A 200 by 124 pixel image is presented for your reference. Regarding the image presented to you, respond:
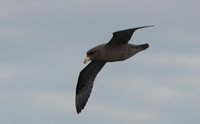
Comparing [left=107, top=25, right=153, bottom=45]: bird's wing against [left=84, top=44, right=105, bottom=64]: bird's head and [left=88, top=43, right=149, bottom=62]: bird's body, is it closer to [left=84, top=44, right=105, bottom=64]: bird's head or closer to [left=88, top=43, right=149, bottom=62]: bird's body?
[left=88, top=43, right=149, bottom=62]: bird's body

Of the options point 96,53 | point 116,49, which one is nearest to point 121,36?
point 116,49

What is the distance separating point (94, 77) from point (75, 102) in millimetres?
1587

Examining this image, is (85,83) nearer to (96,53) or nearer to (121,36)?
(96,53)

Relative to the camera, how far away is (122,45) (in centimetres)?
2014

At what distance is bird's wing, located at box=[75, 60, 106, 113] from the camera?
23.1 m

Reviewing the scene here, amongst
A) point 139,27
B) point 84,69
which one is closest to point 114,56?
point 139,27

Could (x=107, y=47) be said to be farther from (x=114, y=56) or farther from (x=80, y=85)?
(x=80, y=85)

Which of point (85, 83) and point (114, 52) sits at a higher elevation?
point (114, 52)

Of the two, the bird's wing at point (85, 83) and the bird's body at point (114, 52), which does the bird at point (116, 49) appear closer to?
the bird's body at point (114, 52)

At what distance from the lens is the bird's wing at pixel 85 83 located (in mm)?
23086

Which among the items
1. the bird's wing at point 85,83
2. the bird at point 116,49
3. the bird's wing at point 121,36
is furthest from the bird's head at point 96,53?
the bird's wing at point 85,83

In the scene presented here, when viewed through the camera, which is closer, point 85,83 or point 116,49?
point 116,49

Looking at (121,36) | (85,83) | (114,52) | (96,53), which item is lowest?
(85,83)

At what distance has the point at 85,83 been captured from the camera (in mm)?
23578
